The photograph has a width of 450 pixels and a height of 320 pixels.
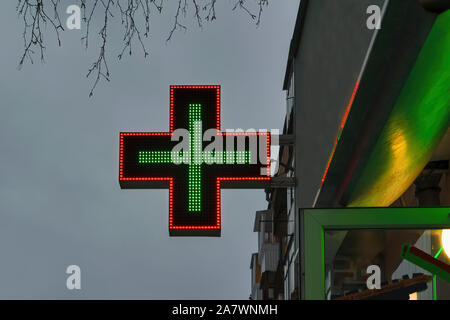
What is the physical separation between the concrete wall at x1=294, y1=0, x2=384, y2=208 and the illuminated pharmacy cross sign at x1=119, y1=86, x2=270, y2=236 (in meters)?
1.29

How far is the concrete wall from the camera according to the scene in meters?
11.2

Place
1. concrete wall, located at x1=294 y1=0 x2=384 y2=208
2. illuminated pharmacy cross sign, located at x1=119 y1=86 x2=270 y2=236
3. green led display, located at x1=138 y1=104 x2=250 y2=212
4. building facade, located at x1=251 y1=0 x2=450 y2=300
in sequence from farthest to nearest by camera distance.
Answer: green led display, located at x1=138 y1=104 x2=250 y2=212 < illuminated pharmacy cross sign, located at x1=119 y1=86 x2=270 y2=236 < concrete wall, located at x1=294 y1=0 x2=384 y2=208 < building facade, located at x1=251 y1=0 x2=450 y2=300

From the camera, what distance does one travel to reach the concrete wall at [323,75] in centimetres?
1117

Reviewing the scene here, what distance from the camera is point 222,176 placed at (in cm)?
1753

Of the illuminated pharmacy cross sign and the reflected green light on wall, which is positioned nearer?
the reflected green light on wall

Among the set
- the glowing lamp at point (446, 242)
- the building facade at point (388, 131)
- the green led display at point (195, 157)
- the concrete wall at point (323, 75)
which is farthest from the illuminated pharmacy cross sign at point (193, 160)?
the glowing lamp at point (446, 242)

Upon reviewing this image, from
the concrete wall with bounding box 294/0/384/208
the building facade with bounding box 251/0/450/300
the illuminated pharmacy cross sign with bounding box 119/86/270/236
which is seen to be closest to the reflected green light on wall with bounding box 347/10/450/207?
the building facade with bounding box 251/0/450/300

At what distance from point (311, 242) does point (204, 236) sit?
32.3 feet

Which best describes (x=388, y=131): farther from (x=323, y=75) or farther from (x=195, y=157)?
Result: (x=195, y=157)

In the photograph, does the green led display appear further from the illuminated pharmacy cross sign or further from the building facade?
the building facade

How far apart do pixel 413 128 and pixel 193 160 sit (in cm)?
983

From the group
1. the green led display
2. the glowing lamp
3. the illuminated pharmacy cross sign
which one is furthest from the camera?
the green led display

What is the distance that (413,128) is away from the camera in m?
7.79
